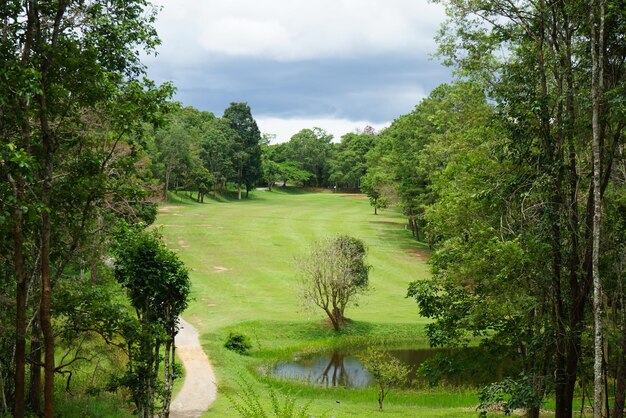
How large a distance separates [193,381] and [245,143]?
248 ft

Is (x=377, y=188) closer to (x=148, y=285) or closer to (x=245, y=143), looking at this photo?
(x=245, y=143)

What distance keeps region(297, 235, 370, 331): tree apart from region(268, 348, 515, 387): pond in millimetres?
3755

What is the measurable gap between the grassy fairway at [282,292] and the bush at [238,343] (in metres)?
0.53

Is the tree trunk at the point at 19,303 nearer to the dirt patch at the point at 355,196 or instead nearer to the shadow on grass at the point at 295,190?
the dirt patch at the point at 355,196

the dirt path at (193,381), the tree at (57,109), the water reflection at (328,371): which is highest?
the tree at (57,109)

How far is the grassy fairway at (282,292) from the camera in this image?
24656mm

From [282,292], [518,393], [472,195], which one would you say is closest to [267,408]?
[518,393]

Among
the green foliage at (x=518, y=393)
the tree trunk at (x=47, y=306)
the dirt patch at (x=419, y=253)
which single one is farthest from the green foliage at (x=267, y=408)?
the dirt patch at (x=419, y=253)

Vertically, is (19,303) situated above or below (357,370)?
above

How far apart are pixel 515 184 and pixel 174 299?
10.6m

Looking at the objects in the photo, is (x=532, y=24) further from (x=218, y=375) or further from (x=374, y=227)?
(x=374, y=227)

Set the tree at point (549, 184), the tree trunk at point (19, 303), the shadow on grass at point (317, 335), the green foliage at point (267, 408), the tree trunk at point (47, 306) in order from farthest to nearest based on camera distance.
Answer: the shadow on grass at point (317, 335)
the tree at point (549, 184)
the tree trunk at point (47, 306)
the tree trunk at point (19, 303)
the green foliage at point (267, 408)

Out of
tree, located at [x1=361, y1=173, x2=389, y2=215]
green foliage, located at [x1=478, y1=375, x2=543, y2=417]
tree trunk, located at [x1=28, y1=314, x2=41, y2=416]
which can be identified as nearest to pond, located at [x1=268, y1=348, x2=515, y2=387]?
green foliage, located at [x1=478, y1=375, x2=543, y2=417]

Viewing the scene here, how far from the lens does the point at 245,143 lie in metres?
97.3
